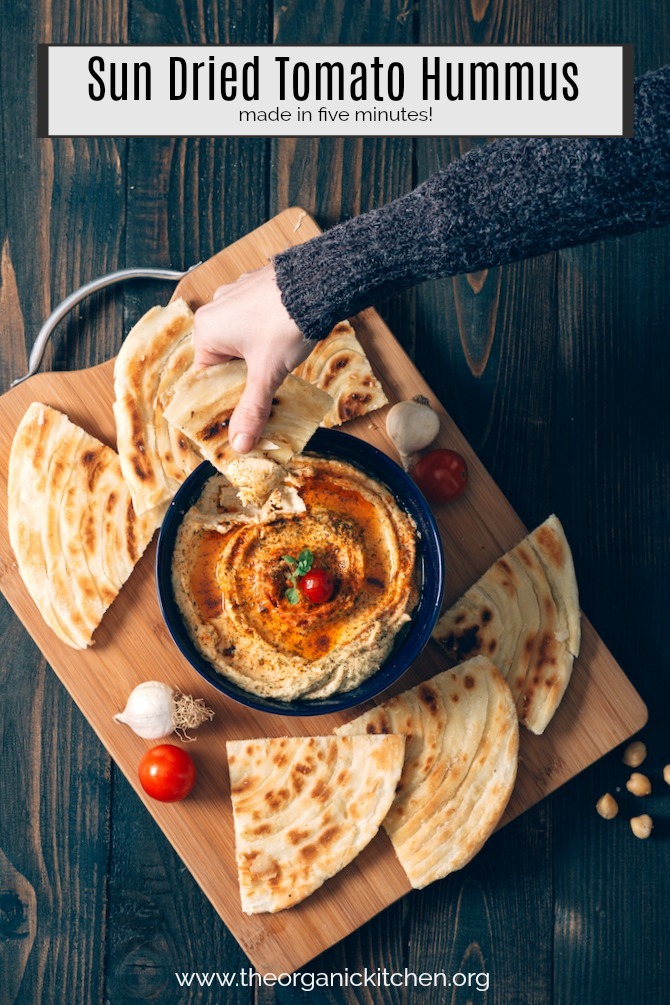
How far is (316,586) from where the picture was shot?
3.35m

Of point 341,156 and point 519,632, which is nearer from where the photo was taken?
point 519,632

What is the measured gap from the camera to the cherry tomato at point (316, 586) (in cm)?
335

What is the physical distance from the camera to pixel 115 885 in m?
4.07

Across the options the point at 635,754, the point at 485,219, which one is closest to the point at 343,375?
the point at 485,219

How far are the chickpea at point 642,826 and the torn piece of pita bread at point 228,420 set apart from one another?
2.35 metres

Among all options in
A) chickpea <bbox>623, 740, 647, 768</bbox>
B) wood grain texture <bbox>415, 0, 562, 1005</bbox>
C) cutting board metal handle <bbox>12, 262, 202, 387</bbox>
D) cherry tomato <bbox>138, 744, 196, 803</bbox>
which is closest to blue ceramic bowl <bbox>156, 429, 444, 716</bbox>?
cherry tomato <bbox>138, 744, 196, 803</bbox>

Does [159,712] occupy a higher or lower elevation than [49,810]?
higher

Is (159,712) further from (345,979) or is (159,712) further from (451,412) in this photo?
(451,412)

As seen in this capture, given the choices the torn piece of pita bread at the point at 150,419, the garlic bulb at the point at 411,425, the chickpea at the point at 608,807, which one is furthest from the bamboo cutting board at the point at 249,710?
the chickpea at the point at 608,807

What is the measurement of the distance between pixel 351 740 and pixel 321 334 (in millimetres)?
1580

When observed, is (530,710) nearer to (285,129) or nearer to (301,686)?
(301,686)

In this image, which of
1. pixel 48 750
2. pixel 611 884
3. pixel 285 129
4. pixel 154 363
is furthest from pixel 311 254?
pixel 611 884

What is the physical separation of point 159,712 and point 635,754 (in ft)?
6.91

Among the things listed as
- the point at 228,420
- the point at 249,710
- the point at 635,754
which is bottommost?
the point at 635,754
